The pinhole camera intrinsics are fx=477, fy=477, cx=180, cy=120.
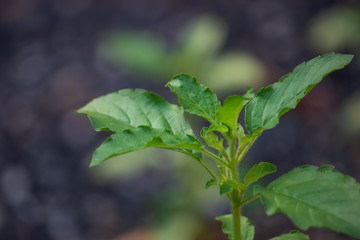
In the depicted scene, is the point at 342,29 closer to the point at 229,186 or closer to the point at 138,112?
the point at 138,112

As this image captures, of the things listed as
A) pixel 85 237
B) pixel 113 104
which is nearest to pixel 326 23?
pixel 85 237

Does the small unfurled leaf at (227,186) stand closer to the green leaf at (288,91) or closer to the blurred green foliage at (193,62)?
the green leaf at (288,91)

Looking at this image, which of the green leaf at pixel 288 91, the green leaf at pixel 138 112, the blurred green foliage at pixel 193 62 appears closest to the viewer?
the green leaf at pixel 288 91

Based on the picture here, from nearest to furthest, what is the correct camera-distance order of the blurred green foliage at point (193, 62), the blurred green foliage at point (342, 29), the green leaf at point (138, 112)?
1. the green leaf at point (138, 112)
2. the blurred green foliage at point (193, 62)
3. the blurred green foliage at point (342, 29)

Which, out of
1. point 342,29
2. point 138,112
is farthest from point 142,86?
point 138,112

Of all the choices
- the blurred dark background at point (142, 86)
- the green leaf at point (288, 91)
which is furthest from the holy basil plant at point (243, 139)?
the blurred dark background at point (142, 86)

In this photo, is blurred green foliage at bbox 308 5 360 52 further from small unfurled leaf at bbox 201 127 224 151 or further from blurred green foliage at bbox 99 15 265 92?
small unfurled leaf at bbox 201 127 224 151

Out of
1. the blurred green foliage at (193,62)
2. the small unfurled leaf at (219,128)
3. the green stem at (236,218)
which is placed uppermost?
the blurred green foliage at (193,62)
